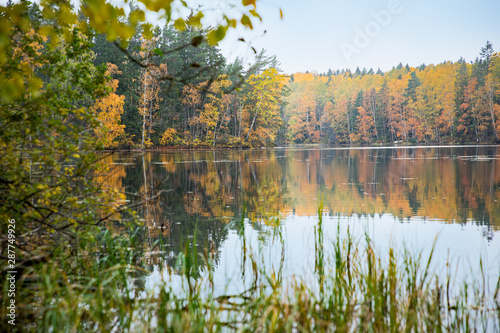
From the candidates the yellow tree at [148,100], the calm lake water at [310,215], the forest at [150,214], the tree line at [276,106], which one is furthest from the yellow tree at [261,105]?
the calm lake water at [310,215]

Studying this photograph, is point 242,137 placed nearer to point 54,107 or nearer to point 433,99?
point 433,99

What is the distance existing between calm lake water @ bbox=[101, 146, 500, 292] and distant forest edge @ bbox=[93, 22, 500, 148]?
25.3ft

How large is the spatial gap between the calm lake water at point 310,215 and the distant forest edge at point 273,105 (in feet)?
25.3

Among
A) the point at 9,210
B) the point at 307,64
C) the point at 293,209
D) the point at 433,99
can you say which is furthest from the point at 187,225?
the point at 307,64

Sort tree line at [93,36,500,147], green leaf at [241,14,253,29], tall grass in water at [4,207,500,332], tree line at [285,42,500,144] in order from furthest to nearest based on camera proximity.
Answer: tree line at [285,42,500,144] < tree line at [93,36,500,147] < tall grass in water at [4,207,500,332] < green leaf at [241,14,253,29]

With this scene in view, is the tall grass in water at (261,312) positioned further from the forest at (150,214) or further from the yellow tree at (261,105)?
the yellow tree at (261,105)

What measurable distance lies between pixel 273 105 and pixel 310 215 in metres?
39.1

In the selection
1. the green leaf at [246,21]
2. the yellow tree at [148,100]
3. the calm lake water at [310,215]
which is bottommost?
the calm lake water at [310,215]

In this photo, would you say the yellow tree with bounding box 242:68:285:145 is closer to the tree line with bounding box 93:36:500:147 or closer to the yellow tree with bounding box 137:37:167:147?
the tree line with bounding box 93:36:500:147

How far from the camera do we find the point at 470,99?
181 ft

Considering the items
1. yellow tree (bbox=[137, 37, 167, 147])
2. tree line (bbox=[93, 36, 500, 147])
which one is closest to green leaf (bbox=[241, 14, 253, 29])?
tree line (bbox=[93, 36, 500, 147])

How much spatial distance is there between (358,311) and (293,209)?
17.8ft

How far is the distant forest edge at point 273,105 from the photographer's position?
35156 millimetres

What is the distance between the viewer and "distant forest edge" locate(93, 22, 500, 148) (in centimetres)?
3516
